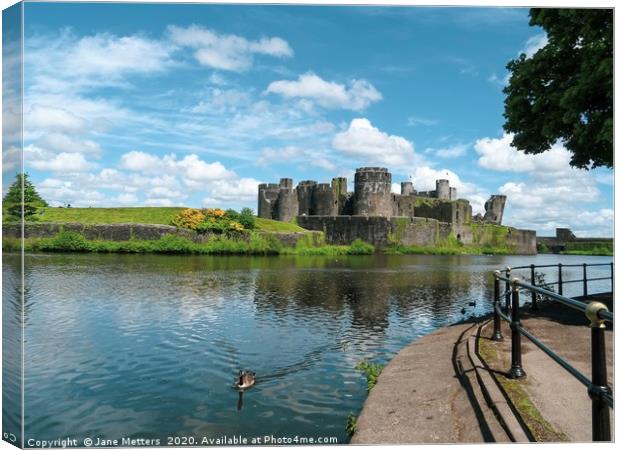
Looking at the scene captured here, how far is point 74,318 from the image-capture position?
11055mm

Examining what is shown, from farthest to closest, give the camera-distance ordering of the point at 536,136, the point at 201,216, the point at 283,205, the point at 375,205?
the point at 283,205
the point at 375,205
the point at 201,216
the point at 536,136

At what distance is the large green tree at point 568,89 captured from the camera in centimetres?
678

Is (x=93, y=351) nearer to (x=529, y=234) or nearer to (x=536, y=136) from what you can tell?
(x=536, y=136)

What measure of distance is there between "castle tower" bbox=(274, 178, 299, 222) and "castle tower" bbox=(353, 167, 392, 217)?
7672 millimetres

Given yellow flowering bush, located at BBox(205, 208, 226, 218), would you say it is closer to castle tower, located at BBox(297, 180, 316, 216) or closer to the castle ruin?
the castle ruin

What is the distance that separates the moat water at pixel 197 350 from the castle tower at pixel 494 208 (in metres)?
53.0

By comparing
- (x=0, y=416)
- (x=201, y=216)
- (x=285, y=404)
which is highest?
(x=201, y=216)

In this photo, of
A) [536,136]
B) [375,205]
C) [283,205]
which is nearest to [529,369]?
[536,136]

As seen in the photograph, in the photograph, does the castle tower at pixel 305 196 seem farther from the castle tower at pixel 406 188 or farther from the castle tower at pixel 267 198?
the castle tower at pixel 406 188

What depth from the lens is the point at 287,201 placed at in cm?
5741

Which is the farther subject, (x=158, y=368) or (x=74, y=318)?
(x=74, y=318)

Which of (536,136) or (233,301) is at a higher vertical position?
(536,136)

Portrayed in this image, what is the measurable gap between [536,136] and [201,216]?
33.2 m

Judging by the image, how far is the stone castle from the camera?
173 feet
